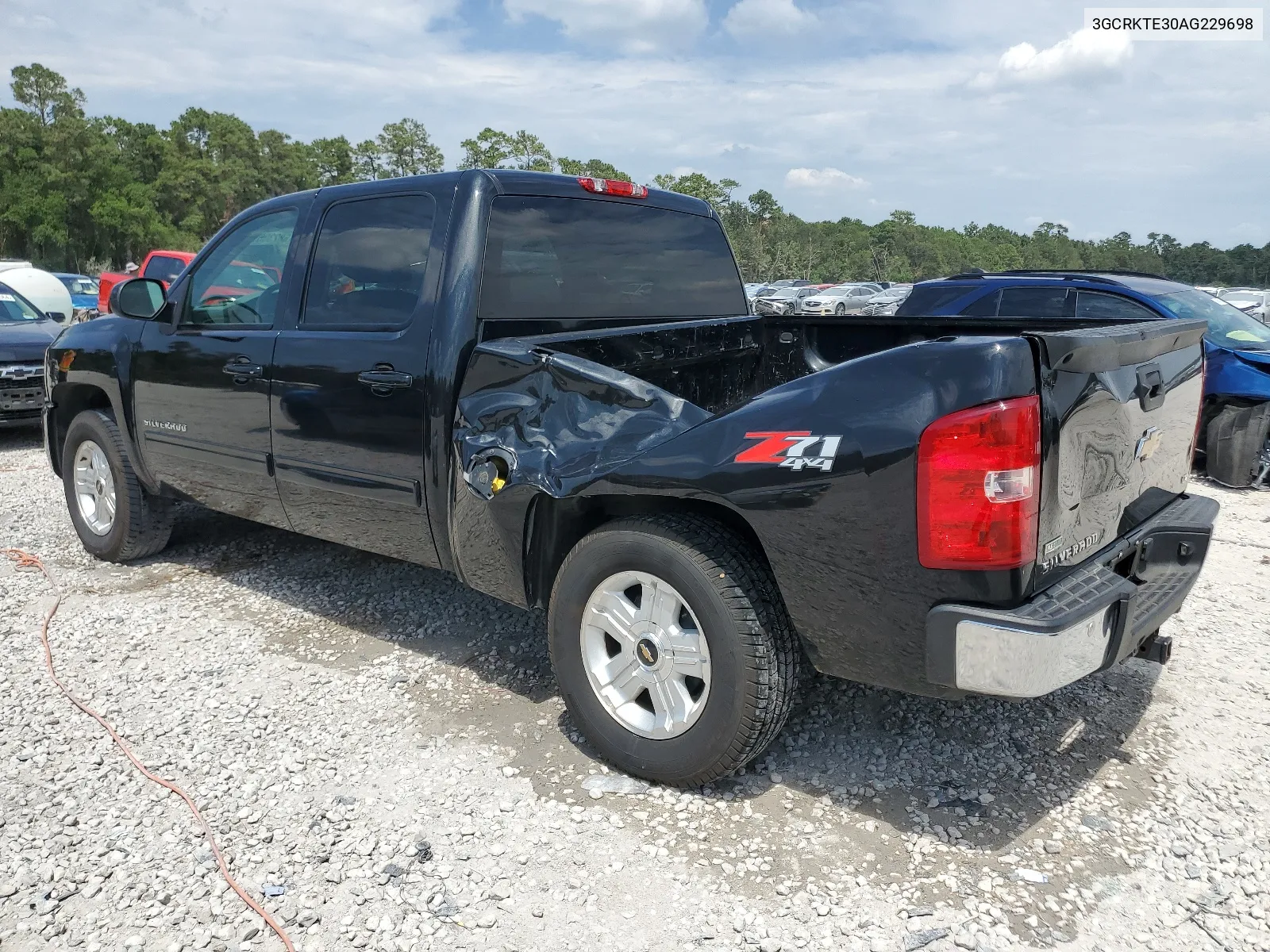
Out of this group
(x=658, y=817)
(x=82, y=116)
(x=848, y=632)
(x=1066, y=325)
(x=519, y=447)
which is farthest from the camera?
(x=82, y=116)

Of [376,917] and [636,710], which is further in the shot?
[636,710]

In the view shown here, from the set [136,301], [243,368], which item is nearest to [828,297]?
[136,301]

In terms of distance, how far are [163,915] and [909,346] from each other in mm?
2492

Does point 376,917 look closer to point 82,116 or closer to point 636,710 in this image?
point 636,710

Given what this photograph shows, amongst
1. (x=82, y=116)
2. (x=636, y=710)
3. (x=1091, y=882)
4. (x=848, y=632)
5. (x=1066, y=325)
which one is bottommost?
(x=1091, y=882)

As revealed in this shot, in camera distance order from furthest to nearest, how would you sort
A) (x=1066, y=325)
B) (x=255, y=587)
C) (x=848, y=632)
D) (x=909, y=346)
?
(x=255, y=587)
(x=1066, y=325)
(x=848, y=632)
(x=909, y=346)

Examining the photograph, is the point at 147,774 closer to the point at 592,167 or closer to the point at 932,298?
the point at 932,298

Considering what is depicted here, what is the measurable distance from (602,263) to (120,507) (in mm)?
3236

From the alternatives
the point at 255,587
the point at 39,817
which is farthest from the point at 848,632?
the point at 255,587

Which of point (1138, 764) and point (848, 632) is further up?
point (848, 632)

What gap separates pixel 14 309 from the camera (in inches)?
420

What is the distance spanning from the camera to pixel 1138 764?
318cm

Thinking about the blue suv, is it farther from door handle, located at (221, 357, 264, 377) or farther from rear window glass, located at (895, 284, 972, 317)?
door handle, located at (221, 357, 264, 377)

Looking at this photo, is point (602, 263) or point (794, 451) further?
point (602, 263)
